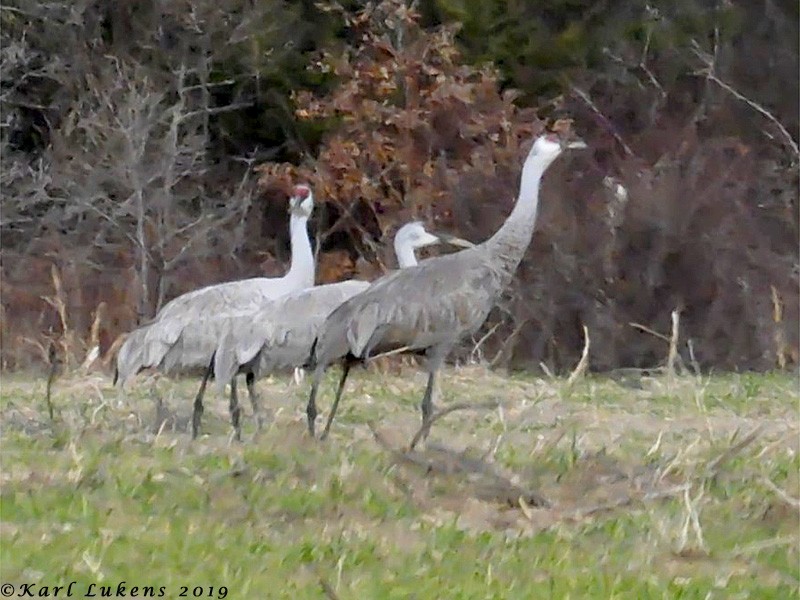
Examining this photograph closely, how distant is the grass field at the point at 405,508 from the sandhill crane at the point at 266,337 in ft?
0.95

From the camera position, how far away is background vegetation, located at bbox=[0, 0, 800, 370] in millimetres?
19125

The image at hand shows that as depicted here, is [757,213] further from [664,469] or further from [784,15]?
[664,469]

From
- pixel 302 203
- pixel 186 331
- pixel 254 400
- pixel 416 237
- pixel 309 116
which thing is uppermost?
pixel 302 203

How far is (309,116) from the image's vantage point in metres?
20.6

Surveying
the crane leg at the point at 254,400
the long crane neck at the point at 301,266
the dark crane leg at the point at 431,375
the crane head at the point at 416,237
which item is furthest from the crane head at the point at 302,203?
the dark crane leg at the point at 431,375

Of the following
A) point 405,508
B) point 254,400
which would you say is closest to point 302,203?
point 254,400

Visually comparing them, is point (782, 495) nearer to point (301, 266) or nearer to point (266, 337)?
point (266, 337)

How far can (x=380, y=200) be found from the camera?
790 inches

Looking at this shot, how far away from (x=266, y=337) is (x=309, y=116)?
1266 cm

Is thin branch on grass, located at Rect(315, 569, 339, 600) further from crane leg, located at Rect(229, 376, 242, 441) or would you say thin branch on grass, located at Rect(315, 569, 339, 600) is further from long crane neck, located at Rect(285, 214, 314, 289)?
long crane neck, located at Rect(285, 214, 314, 289)

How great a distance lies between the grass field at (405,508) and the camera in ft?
17.3

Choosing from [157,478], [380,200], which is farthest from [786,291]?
[157,478]

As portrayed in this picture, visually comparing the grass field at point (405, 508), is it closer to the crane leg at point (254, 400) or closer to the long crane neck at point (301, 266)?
the crane leg at point (254, 400)

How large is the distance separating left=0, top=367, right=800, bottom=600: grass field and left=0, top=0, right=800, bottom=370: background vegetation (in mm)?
9253
